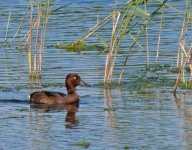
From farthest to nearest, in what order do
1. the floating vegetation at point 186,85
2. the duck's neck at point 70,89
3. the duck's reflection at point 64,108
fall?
the floating vegetation at point 186,85 → the duck's neck at point 70,89 → the duck's reflection at point 64,108

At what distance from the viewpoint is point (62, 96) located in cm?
1633

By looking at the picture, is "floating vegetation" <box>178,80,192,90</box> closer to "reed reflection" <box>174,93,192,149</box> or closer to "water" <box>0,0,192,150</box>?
"water" <box>0,0,192,150</box>

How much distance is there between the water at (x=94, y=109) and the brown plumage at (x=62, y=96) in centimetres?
18

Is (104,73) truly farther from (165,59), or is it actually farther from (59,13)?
(59,13)

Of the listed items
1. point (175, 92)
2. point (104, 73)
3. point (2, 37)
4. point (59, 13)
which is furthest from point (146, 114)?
point (59, 13)

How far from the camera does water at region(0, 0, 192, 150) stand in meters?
12.6

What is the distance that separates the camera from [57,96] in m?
16.2

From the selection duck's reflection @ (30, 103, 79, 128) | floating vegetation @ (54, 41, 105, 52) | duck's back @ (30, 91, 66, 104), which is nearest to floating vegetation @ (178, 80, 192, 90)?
duck's reflection @ (30, 103, 79, 128)

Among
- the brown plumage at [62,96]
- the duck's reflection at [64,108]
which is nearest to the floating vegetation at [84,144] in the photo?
the duck's reflection at [64,108]

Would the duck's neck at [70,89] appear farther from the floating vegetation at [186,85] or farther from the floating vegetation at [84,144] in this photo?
the floating vegetation at [84,144]

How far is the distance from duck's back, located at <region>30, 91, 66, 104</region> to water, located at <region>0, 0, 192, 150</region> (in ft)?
0.58

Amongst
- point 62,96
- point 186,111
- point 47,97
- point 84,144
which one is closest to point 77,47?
point 62,96

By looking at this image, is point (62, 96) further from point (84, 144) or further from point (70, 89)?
point (84, 144)

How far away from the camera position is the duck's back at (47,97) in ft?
52.4
